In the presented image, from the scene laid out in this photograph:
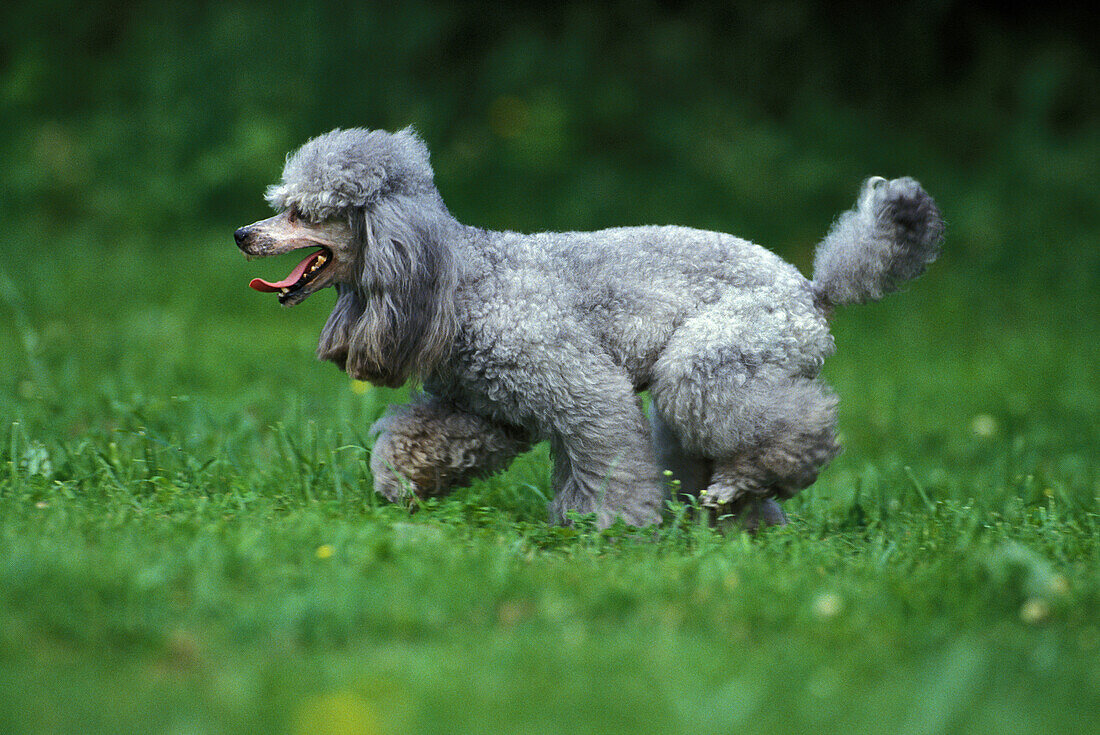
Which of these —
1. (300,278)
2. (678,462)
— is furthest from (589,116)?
(300,278)

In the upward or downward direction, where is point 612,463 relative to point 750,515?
upward

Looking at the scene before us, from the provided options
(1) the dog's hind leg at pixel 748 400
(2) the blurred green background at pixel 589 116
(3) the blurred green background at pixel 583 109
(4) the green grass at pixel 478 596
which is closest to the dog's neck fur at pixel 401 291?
(4) the green grass at pixel 478 596

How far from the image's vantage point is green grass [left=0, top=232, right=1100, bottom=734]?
2463 mm

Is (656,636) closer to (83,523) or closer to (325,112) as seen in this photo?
(83,523)

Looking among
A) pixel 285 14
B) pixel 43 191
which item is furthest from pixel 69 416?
pixel 285 14

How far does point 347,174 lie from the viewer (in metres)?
3.94

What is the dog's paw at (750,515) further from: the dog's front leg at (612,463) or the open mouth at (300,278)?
the open mouth at (300,278)

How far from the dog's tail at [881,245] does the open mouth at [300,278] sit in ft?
5.52

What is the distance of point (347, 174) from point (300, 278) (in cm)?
38

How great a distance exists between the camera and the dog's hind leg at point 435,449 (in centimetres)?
412

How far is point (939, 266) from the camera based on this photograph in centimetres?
978

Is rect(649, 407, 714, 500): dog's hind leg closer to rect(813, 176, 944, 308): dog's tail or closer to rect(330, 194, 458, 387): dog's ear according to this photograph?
rect(813, 176, 944, 308): dog's tail

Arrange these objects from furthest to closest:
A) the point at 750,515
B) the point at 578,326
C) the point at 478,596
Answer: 1. the point at 750,515
2. the point at 578,326
3. the point at 478,596

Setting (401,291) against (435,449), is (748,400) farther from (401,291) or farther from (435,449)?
(401,291)
